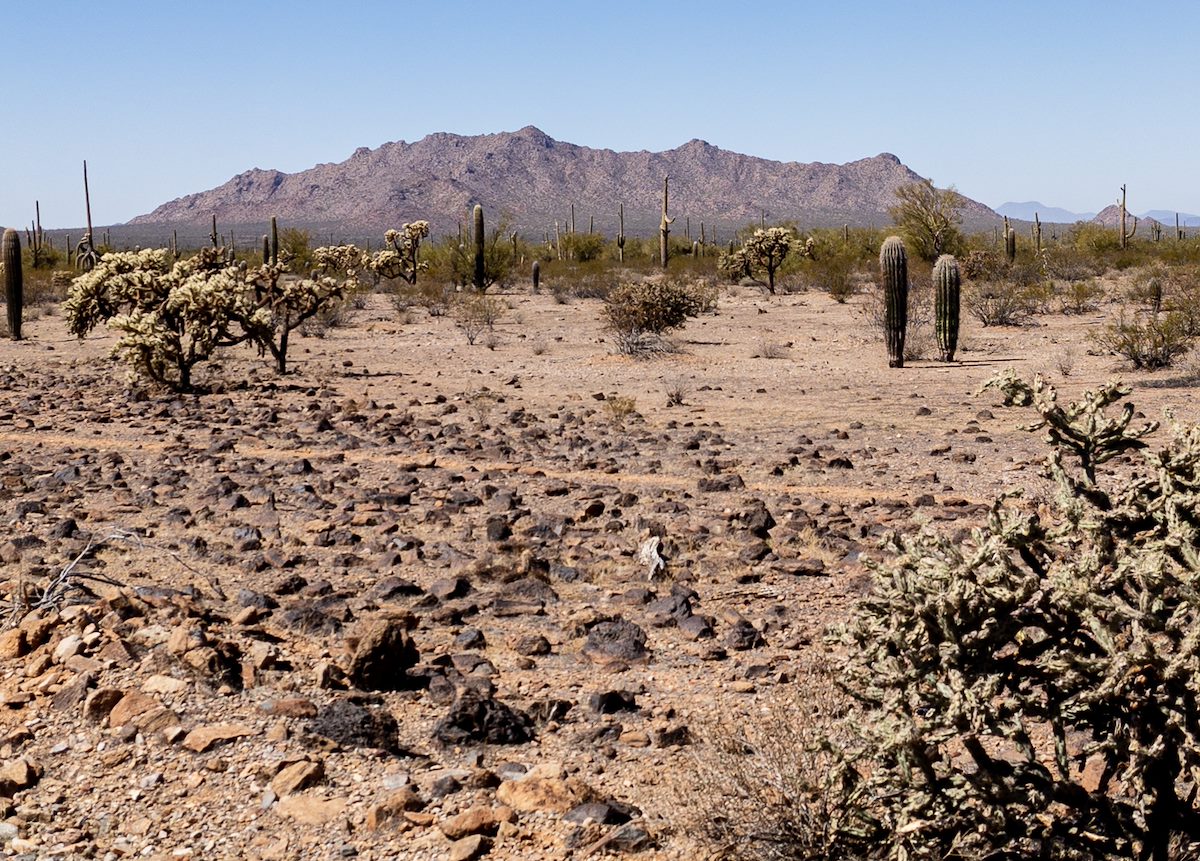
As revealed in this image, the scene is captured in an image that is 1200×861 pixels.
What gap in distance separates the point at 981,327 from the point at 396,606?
22.3m

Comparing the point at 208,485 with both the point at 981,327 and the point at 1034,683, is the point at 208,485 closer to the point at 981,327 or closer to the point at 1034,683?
the point at 1034,683

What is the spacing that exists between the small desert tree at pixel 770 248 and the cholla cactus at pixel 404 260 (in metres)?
12.7

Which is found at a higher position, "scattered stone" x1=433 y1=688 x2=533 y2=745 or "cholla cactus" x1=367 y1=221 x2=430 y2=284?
"cholla cactus" x1=367 y1=221 x2=430 y2=284

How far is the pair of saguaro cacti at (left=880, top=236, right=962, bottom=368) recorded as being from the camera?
64.6 feet

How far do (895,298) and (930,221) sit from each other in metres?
24.6

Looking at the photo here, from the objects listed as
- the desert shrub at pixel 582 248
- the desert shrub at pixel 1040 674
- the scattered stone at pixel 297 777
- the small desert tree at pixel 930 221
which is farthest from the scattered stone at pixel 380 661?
the desert shrub at pixel 582 248

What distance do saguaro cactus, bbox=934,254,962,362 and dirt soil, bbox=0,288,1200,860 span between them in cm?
467

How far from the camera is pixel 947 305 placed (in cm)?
2050

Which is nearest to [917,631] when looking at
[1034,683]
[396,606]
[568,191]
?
[1034,683]

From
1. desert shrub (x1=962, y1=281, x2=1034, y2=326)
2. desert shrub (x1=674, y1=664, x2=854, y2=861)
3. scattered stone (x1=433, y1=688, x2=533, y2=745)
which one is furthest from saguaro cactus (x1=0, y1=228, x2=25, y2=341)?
desert shrub (x1=674, y1=664, x2=854, y2=861)

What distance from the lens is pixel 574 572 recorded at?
24.4ft

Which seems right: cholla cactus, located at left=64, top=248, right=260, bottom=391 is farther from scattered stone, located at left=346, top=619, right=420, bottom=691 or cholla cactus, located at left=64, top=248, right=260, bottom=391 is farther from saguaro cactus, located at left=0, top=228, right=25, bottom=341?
scattered stone, located at left=346, top=619, right=420, bottom=691

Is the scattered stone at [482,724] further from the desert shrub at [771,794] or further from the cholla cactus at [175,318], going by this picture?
the cholla cactus at [175,318]

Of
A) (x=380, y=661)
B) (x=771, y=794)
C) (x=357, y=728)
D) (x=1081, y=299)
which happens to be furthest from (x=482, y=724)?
(x=1081, y=299)
